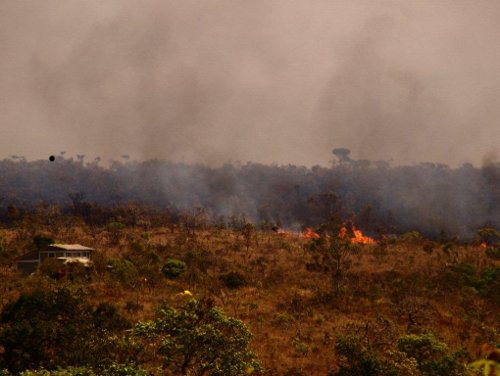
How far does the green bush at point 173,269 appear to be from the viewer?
48091 millimetres

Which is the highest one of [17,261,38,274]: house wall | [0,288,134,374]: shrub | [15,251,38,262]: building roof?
[0,288,134,374]: shrub

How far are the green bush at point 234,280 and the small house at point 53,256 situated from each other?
14060 mm

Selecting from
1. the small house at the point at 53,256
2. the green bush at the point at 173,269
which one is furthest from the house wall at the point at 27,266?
the green bush at the point at 173,269

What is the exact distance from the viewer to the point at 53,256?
2025 inches

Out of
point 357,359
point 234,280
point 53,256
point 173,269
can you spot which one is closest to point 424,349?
point 357,359

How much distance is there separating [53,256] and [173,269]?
43.2 ft

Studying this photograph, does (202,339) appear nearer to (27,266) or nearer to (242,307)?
(242,307)

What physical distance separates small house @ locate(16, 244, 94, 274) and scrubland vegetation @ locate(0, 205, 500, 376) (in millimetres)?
1695

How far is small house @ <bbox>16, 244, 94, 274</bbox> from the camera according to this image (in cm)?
5016

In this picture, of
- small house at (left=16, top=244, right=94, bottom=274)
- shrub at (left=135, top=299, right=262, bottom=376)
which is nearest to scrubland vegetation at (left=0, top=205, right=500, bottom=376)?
shrub at (left=135, top=299, right=262, bottom=376)

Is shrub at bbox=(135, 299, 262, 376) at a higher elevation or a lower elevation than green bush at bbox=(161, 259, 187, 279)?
higher

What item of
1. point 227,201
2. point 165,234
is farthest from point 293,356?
point 227,201

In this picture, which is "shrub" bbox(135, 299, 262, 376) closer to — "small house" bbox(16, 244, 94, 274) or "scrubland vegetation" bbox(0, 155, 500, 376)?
"scrubland vegetation" bbox(0, 155, 500, 376)

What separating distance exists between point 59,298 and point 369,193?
161506mm
